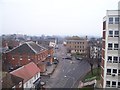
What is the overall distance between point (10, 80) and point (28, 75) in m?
2.17

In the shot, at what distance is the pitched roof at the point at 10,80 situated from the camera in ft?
24.2

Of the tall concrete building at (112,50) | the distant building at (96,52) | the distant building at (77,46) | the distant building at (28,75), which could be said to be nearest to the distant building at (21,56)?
the distant building at (28,75)

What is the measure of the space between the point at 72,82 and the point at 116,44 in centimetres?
479

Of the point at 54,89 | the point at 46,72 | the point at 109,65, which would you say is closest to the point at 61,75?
the point at 46,72

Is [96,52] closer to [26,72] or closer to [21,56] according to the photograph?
[21,56]

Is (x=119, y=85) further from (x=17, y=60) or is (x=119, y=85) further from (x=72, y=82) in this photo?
(x=17, y=60)

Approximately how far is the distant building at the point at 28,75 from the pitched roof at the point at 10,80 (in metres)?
0.46

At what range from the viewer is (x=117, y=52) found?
9.02 metres

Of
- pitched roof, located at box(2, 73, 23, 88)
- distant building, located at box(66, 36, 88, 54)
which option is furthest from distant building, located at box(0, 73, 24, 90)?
distant building, located at box(66, 36, 88, 54)

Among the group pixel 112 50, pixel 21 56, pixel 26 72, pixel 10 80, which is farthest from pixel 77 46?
pixel 10 80

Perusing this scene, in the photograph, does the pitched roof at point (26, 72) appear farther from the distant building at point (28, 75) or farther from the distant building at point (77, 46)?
the distant building at point (77, 46)

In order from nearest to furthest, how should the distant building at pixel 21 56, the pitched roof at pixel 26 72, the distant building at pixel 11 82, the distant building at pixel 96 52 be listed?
the distant building at pixel 11 82, the pitched roof at pixel 26 72, the distant building at pixel 21 56, the distant building at pixel 96 52

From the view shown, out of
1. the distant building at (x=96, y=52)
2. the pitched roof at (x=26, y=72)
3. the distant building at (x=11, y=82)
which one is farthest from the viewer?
the distant building at (x=96, y=52)

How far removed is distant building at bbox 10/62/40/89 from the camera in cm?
923
